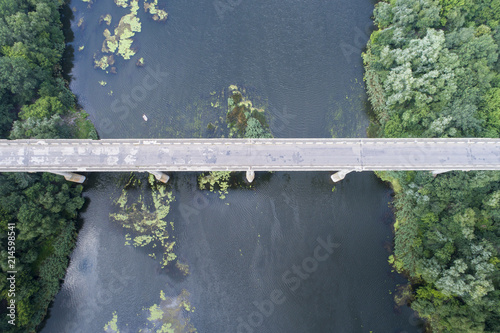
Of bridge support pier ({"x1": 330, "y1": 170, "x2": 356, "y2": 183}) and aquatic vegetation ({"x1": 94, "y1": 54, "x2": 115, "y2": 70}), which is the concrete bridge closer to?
bridge support pier ({"x1": 330, "y1": 170, "x2": 356, "y2": 183})

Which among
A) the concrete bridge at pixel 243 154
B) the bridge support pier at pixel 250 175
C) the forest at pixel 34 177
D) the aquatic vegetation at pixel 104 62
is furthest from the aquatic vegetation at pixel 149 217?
the aquatic vegetation at pixel 104 62

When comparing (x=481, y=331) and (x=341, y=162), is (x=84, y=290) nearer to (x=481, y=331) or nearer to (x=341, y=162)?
(x=341, y=162)

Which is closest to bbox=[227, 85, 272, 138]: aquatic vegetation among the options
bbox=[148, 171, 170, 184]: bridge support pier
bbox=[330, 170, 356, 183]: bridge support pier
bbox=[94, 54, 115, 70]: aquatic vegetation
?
bbox=[330, 170, 356, 183]: bridge support pier

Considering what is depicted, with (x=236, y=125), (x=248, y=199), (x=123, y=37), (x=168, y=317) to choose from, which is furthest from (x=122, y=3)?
(x=168, y=317)

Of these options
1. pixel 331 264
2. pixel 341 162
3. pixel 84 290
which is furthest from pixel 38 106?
pixel 331 264

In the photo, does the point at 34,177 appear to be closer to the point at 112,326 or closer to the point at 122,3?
the point at 112,326

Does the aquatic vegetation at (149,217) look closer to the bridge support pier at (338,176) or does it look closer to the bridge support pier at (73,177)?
the bridge support pier at (73,177)
